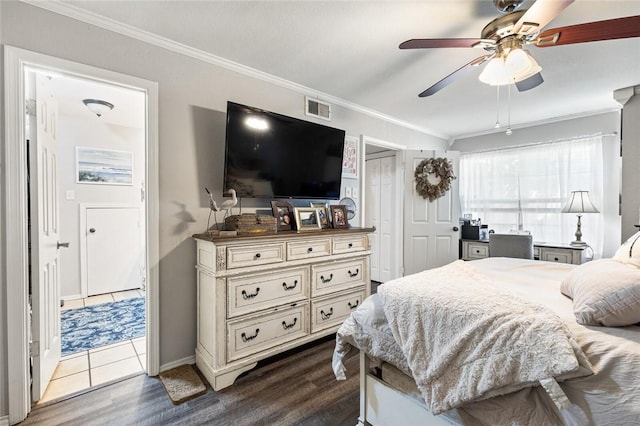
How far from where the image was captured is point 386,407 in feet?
4.42

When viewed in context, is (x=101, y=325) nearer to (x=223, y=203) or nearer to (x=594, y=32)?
(x=223, y=203)

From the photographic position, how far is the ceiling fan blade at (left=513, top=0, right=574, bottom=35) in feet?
3.89

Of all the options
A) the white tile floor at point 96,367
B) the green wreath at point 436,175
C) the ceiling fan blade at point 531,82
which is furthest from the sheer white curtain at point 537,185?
the white tile floor at point 96,367

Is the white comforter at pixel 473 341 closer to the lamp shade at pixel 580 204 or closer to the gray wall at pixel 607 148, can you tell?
the lamp shade at pixel 580 204

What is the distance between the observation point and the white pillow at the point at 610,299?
944mm

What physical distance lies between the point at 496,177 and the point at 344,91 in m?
2.82

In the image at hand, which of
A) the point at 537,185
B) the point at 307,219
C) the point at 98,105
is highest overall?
the point at 98,105

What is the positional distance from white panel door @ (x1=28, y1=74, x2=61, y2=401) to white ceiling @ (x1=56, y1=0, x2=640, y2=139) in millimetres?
769

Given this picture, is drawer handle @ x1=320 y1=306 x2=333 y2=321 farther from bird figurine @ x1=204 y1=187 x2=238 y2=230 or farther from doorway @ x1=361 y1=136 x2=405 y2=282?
doorway @ x1=361 y1=136 x2=405 y2=282

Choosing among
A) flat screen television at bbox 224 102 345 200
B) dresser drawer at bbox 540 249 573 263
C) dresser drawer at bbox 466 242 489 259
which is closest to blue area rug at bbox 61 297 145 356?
flat screen television at bbox 224 102 345 200

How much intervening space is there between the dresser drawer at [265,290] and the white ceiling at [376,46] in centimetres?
170

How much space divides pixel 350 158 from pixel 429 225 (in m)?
1.65

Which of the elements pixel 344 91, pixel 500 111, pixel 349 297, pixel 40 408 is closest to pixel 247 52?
pixel 344 91

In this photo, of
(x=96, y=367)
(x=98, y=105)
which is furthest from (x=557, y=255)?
(x=98, y=105)
